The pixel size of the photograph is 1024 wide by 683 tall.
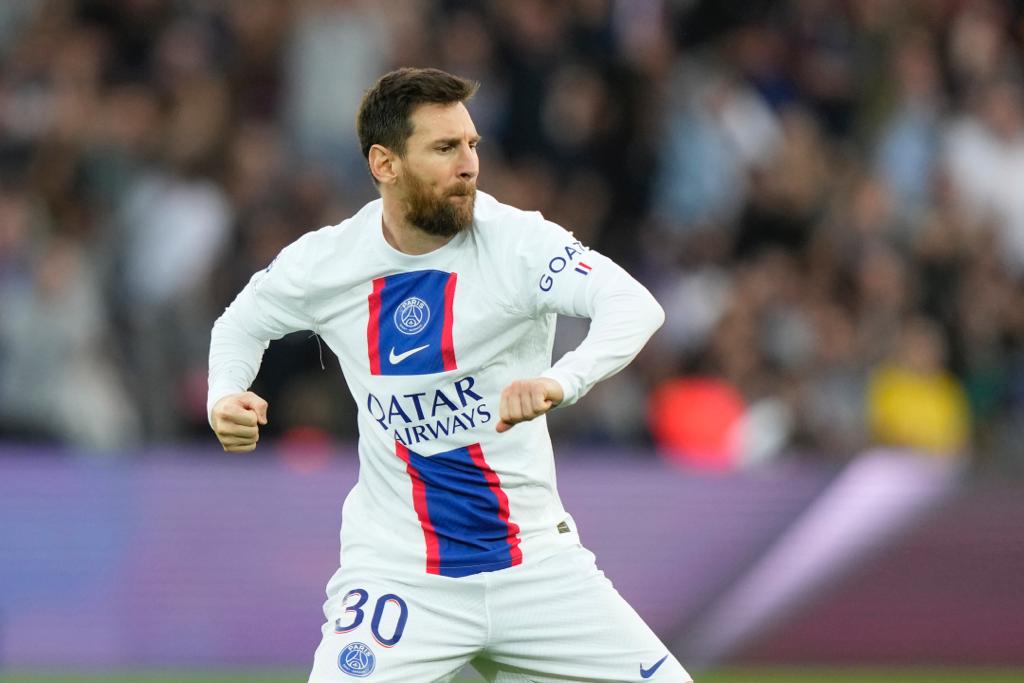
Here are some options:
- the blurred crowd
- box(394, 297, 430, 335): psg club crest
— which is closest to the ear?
box(394, 297, 430, 335): psg club crest

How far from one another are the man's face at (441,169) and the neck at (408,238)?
0.13ft

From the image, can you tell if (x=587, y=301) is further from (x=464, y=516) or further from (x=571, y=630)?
(x=571, y=630)

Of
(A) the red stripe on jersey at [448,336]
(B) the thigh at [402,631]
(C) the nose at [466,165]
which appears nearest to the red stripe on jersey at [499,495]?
(B) the thigh at [402,631]

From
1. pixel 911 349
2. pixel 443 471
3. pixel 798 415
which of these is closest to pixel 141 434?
pixel 798 415

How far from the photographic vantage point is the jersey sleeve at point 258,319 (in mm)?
6148

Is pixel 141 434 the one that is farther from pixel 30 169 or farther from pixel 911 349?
pixel 911 349

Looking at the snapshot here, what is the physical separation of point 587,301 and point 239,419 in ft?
3.71

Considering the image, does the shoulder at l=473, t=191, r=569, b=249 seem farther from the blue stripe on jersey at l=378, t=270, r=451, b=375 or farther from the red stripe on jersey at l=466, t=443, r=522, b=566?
the red stripe on jersey at l=466, t=443, r=522, b=566

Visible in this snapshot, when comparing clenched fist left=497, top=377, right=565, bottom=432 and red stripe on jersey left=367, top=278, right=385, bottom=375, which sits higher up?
red stripe on jersey left=367, top=278, right=385, bottom=375

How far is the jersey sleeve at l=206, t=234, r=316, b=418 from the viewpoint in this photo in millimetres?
6148

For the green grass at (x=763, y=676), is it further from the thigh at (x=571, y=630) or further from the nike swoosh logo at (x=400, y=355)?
the nike swoosh logo at (x=400, y=355)

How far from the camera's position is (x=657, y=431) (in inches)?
492

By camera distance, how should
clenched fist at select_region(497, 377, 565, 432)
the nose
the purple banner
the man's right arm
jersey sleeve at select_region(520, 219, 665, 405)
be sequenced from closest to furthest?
clenched fist at select_region(497, 377, 565, 432)
jersey sleeve at select_region(520, 219, 665, 405)
the nose
the man's right arm
the purple banner

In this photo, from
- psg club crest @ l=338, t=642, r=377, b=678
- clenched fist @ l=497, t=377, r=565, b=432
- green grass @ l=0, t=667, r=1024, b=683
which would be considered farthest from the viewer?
green grass @ l=0, t=667, r=1024, b=683
